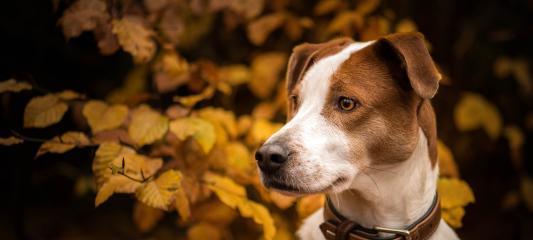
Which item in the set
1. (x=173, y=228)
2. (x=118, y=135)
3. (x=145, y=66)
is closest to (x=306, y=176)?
(x=118, y=135)

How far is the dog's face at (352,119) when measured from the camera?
2.38 m

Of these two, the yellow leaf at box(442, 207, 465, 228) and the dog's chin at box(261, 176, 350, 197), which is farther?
the yellow leaf at box(442, 207, 465, 228)

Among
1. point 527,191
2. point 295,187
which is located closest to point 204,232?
point 295,187

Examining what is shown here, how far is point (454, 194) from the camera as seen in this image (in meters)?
3.11

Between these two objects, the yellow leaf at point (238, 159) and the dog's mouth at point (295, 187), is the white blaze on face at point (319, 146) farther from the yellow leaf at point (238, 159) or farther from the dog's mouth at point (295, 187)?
the yellow leaf at point (238, 159)

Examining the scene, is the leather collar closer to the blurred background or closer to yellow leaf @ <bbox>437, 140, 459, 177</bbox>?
the blurred background

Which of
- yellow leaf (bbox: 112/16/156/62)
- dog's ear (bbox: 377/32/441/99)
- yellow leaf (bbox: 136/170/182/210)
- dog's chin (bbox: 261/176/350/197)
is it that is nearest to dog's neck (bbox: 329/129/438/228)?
dog's chin (bbox: 261/176/350/197)

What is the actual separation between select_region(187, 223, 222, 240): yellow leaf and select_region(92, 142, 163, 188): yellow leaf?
0.90 metres

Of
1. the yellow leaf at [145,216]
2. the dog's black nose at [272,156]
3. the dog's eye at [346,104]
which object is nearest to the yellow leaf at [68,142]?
the yellow leaf at [145,216]

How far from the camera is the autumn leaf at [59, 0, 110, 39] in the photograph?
2996 millimetres

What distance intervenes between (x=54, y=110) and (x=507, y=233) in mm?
4736

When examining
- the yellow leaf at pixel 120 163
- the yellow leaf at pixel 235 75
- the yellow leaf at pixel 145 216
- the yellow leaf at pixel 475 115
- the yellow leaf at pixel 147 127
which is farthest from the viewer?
the yellow leaf at pixel 475 115

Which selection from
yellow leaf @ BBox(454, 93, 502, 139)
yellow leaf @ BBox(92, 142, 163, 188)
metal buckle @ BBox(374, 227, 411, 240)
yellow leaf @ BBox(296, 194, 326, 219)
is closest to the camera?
metal buckle @ BBox(374, 227, 411, 240)

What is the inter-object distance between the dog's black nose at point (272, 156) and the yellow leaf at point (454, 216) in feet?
3.94
